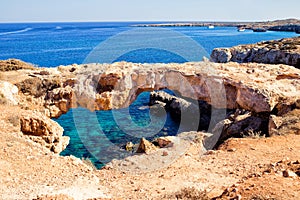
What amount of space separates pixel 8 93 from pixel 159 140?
751 centimetres

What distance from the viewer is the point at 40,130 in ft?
33.7

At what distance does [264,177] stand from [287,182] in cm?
53

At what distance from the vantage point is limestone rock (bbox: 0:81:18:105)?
11710mm

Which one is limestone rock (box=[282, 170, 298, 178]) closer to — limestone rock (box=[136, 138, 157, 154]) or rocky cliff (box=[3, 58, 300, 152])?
rocky cliff (box=[3, 58, 300, 152])

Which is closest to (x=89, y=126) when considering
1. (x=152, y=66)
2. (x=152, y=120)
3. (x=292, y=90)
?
(x=152, y=120)

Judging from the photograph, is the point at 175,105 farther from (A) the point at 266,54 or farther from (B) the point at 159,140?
(A) the point at 266,54

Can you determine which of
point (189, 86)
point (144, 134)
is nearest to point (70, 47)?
point (144, 134)

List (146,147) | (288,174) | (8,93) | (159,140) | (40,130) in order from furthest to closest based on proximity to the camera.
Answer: (159,140) < (146,147) < (8,93) < (40,130) < (288,174)

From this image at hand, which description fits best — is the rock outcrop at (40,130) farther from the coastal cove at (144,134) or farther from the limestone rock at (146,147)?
the limestone rock at (146,147)

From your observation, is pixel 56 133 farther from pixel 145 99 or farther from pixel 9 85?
pixel 145 99

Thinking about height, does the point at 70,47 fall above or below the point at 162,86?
above

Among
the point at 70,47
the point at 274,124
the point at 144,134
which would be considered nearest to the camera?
the point at 274,124

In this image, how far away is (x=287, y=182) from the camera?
6.26m

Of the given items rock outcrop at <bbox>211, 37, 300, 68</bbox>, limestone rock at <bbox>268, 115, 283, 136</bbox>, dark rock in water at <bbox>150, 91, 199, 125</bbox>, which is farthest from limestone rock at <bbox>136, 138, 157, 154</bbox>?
rock outcrop at <bbox>211, 37, 300, 68</bbox>
